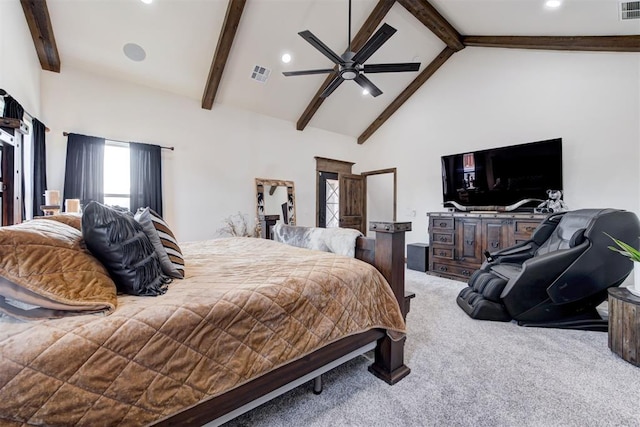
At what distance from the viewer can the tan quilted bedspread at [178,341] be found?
28.7 inches

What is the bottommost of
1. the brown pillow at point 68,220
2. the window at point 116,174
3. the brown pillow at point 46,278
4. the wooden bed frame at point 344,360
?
the wooden bed frame at point 344,360

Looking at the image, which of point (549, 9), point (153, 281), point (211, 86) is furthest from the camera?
point (211, 86)

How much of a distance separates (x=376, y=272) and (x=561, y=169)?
12.3 feet

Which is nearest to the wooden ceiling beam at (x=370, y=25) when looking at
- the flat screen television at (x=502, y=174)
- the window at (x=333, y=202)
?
the window at (x=333, y=202)

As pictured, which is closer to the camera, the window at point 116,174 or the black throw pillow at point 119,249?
the black throw pillow at point 119,249

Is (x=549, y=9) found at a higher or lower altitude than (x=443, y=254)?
higher

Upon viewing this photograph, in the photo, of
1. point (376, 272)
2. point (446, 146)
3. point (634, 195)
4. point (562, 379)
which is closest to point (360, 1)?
point (446, 146)

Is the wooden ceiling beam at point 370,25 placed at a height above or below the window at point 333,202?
above

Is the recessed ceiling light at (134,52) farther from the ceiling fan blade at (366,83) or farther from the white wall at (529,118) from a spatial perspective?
the white wall at (529,118)

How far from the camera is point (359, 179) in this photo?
6.78 metres

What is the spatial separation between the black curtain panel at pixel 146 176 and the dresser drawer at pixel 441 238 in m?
4.38

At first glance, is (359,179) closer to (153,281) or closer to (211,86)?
(211,86)

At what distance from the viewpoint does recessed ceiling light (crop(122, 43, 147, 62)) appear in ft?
11.8

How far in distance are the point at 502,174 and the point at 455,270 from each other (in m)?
1.65
